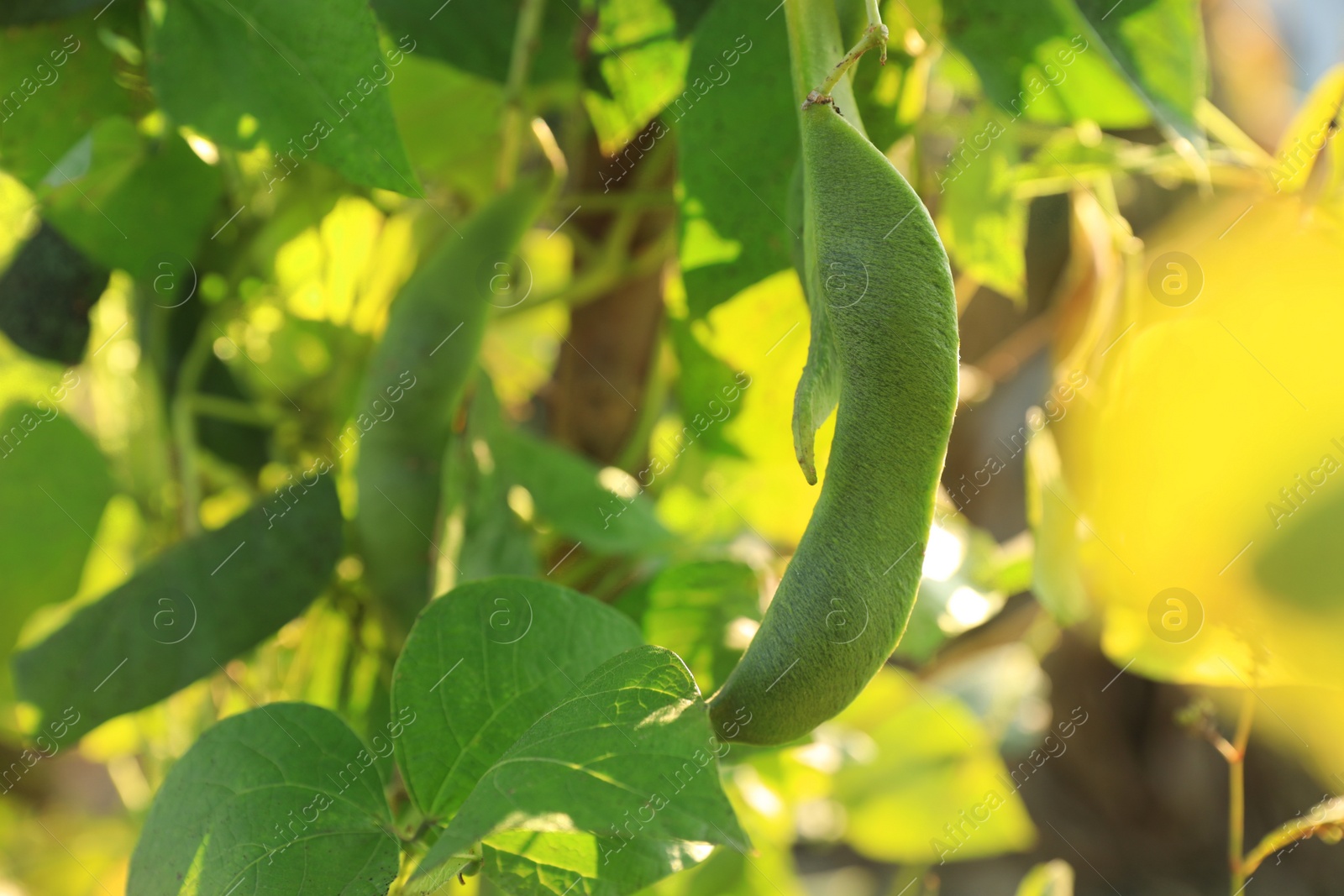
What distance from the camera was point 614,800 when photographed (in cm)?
19

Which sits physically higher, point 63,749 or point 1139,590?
point 63,749

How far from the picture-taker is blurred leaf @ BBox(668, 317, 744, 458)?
360mm

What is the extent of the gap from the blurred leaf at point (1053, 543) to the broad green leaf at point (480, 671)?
0.18 m

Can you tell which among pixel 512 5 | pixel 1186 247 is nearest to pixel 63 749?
pixel 512 5

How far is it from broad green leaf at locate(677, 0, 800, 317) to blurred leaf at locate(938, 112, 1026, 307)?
5.0 inches

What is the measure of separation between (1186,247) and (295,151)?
1.33 ft

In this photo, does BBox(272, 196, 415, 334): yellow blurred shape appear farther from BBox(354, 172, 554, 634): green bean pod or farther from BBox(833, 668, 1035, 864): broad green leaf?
BBox(833, 668, 1035, 864): broad green leaf

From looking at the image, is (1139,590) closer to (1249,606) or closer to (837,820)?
(1249,606)

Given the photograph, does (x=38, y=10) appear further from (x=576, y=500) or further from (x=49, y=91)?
(x=576, y=500)

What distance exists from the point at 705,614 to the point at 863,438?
197 mm

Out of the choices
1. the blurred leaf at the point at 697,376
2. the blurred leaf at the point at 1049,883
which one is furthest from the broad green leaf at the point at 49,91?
the blurred leaf at the point at 1049,883

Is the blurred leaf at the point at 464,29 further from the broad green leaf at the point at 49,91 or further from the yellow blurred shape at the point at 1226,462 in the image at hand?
the yellow blurred shape at the point at 1226,462

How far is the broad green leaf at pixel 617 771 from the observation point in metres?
0.19

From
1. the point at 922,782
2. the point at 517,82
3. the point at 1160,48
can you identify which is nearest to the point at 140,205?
the point at 517,82
